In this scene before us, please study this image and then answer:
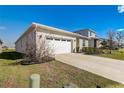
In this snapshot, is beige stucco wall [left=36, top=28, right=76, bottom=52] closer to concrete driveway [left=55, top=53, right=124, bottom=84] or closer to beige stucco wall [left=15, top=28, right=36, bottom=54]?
beige stucco wall [left=15, top=28, right=36, bottom=54]

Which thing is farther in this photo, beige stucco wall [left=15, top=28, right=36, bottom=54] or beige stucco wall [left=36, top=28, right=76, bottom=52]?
beige stucco wall [left=36, top=28, right=76, bottom=52]

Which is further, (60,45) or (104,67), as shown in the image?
(60,45)

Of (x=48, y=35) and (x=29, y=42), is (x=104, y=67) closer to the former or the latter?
(x=48, y=35)

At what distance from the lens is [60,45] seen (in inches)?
633

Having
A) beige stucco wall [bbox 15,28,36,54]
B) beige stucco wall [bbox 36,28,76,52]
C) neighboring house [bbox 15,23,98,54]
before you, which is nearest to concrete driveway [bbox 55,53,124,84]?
beige stucco wall [bbox 15,28,36,54]

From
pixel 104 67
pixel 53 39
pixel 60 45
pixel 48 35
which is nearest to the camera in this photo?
pixel 104 67

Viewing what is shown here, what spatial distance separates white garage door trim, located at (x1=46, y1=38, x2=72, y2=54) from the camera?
14385 millimetres

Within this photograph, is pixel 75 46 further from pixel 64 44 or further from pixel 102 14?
pixel 102 14

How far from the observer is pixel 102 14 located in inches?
664

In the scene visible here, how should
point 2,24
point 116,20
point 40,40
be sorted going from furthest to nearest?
point 116,20 < point 2,24 < point 40,40

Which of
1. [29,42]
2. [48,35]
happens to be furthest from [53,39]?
[29,42]

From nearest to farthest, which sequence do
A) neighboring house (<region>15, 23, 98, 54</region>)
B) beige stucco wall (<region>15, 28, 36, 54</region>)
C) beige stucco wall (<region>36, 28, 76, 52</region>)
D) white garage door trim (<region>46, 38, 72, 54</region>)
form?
beige stucco wall (<region>15, 28, 36, 54</region>)
neighboring house (<region>15, 23, 98, 54</region>)
beige stucco wall (<region>36, 28, 76, 52</region>)
white garage door trim (<region>46, 38, 72, 54</region>)

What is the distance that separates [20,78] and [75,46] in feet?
44.6
